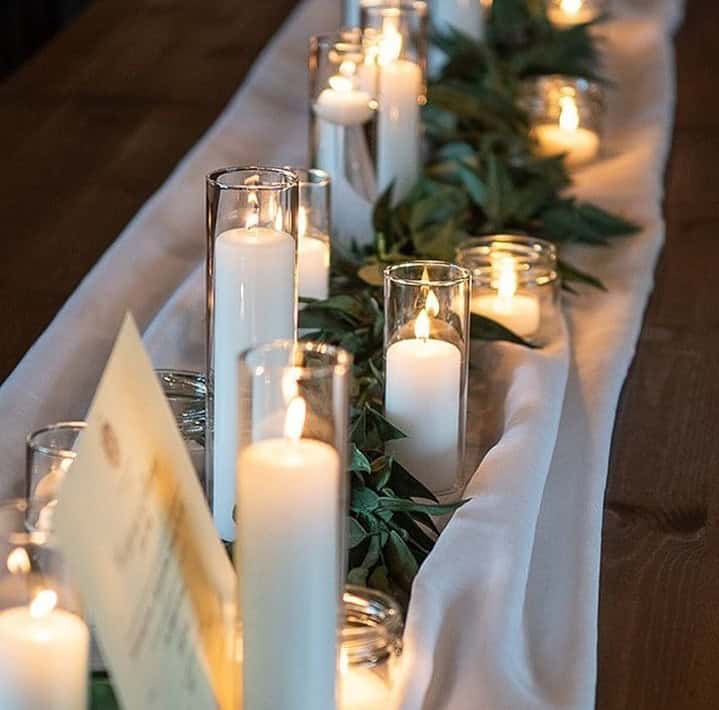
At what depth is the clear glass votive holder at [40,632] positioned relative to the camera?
26.3 inches

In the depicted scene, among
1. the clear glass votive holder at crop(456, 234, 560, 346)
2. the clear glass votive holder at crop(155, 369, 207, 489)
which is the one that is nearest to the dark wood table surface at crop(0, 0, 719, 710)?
the clear glass votive holder at crop(456, 234, 560, 346)

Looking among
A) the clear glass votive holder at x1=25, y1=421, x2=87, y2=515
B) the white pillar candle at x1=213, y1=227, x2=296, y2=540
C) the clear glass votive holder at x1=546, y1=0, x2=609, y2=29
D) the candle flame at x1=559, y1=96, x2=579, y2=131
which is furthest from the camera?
the clear glass votive holder at x1=546, y1=0, x2=609, y2=29

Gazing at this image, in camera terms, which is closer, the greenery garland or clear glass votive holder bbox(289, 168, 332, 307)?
the greenery garland

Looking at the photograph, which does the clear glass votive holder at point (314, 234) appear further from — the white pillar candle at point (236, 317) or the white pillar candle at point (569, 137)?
the white pillar candle at point (569, 137)

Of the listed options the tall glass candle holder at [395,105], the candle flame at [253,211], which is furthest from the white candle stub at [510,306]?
the candle flame at [253,211]

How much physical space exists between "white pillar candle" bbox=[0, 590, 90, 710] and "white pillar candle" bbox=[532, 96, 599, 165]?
4.14 feet

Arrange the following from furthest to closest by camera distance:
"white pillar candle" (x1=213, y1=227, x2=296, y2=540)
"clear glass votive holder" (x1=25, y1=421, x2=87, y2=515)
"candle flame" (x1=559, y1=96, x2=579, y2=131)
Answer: "candle flame" (x1=559, y1=96, x2=579, y2=131) < "white pillar candle" (x1=213, y1=227, x2=296, y2=540) < "clear glass votive holder" (x1=25, y1=421, x2=87, y2=515)

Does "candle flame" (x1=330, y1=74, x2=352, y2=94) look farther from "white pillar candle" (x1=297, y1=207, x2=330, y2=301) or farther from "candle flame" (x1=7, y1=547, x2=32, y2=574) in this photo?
"candle flame" (x1=7, y1=547, x2=32, y2=574)

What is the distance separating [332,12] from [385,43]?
87cm

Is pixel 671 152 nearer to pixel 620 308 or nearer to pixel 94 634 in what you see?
pixel 620 308

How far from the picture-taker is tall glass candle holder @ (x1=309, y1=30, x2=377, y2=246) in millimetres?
1497

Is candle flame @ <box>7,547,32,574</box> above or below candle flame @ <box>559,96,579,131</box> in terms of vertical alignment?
below

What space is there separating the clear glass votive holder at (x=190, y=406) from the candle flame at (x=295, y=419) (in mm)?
301

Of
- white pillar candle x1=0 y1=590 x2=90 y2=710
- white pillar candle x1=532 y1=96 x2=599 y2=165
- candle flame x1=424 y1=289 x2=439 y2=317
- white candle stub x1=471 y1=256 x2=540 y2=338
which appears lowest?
white pillar candle x1=0 y1=590 x2=90 y2=710
